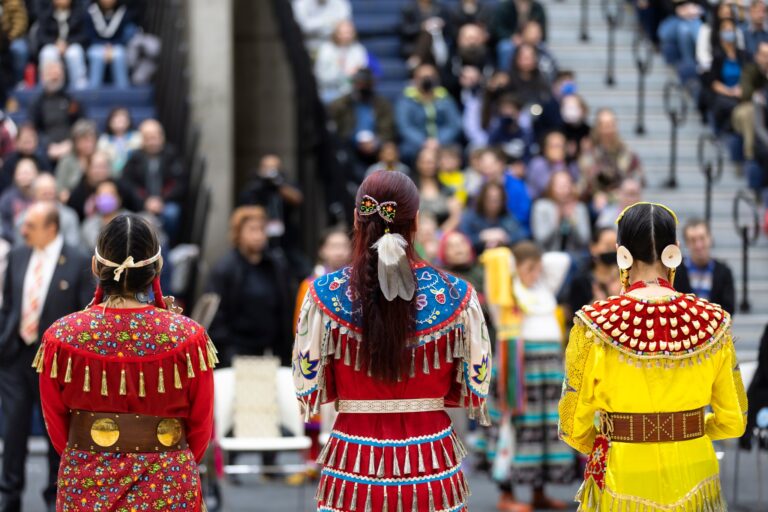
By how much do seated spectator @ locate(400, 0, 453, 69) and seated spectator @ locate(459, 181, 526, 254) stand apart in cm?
335

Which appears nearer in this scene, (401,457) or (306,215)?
(401,457)

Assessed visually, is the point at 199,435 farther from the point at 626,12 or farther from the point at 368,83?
the point at 626,12

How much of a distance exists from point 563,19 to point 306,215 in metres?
4.49

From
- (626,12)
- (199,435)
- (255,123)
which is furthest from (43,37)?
Answer: (199,435)

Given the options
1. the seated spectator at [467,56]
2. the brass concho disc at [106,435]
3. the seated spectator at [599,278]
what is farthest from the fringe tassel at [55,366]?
the seated spectator at [467,56]

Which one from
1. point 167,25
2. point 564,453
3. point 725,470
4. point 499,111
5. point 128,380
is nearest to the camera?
point 128,380

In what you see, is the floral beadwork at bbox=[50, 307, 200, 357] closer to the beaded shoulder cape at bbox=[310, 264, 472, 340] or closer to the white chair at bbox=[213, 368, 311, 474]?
the beaded shoulder cape at bbox=[310, 264, 472, 340]

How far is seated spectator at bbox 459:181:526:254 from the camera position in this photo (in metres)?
13.7

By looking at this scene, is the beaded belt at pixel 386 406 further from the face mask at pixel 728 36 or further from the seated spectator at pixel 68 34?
the seated spectator at pixel 68 34

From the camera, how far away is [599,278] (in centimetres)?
1050

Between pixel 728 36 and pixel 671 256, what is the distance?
10.9 meters

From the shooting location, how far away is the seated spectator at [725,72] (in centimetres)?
1659

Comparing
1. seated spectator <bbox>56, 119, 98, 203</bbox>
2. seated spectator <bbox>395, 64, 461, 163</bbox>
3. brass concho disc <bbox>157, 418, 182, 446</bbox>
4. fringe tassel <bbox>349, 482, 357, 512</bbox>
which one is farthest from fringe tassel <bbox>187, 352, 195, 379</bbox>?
seated spectator <bbox>395, 64, 461, 163</bbox>

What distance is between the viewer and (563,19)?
18.9 m
